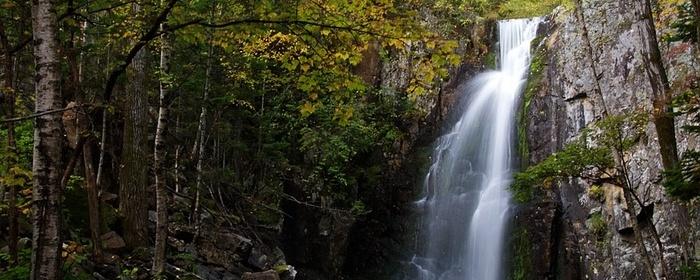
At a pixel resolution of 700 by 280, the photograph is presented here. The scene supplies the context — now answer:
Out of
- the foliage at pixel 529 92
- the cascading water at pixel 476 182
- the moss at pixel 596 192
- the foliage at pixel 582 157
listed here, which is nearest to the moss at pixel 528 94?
the foliage at pixel 529 92

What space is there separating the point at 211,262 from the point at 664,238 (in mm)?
8539

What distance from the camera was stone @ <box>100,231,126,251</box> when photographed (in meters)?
7.51

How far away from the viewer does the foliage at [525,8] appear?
2098 cm

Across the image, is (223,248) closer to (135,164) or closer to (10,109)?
(135,164)

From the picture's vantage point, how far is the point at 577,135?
12570 mm

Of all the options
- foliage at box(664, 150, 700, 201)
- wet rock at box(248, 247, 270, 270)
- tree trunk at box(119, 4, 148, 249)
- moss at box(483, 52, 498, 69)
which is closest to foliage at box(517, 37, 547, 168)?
moss at box(483, 52, 498, 69)

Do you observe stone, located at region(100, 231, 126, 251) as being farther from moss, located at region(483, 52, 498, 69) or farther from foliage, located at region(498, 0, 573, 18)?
foliage, located at region(498, 0, 573, 18)

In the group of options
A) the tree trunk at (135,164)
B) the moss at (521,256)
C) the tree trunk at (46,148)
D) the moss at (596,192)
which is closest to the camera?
the tree trunk at (46,148)

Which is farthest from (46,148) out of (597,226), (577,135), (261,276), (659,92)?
(577,135)

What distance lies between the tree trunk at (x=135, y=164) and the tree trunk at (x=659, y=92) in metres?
7.21

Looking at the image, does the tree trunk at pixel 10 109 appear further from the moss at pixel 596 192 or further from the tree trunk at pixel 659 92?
the moss at pixel 596 192

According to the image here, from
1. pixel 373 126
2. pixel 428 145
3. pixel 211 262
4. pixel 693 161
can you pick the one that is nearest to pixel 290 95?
pixel 373 126

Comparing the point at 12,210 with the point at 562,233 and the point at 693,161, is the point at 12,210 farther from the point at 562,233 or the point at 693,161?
the point at 562,233

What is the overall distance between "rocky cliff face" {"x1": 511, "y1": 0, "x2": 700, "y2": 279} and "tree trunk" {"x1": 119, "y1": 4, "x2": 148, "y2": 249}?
25.9 ft
